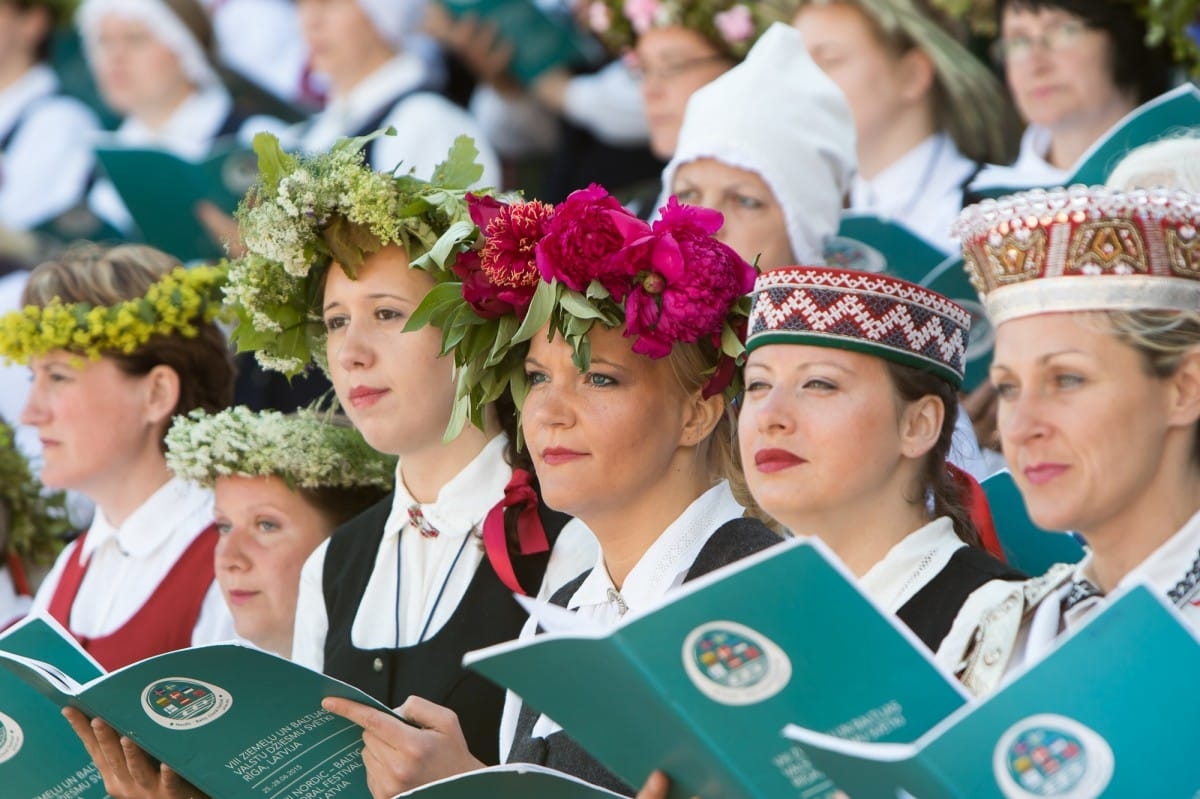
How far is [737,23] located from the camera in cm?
551

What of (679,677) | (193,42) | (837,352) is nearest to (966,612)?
(837,352)

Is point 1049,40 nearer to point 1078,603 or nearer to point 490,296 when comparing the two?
point 490,296

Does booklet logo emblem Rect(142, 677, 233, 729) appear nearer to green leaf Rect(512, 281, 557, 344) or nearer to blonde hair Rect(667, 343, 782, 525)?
green leaf Rect(512, 281, 557, 344)

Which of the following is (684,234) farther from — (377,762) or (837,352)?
(377,762)

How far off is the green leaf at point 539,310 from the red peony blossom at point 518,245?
4 centimetres

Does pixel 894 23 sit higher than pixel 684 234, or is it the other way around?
pixel 894 23

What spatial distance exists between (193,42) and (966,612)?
219 inches

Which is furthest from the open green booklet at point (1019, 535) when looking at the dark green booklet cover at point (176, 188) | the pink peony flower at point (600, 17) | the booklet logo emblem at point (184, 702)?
the dark green booklet cover at point (176, 188)

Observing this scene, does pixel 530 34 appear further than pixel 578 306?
Yes

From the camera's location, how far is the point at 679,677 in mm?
2244

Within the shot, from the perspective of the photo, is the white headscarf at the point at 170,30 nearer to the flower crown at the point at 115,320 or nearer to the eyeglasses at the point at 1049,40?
the flower crown at the point at 115,320

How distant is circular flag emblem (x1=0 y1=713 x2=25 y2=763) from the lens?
3.34 metres

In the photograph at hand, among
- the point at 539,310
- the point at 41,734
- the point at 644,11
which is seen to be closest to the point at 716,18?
the point at 644,11

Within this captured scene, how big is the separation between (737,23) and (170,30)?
300 centimetres
